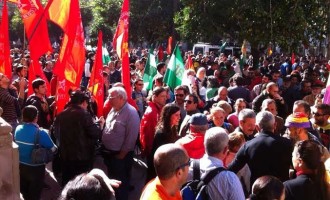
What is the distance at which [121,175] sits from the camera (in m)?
6.36

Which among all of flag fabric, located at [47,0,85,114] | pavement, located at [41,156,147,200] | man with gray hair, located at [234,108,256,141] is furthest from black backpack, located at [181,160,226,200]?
flag fabric, located at [47,0,85,114]

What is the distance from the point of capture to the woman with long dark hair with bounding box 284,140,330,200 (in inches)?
153

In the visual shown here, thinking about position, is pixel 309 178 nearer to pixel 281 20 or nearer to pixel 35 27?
pixel 35 27

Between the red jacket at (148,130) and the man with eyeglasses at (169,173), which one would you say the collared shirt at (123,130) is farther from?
the man with eyeglasses at (169,173)

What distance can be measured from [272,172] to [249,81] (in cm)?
822

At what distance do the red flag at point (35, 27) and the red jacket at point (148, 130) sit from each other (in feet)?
8.32

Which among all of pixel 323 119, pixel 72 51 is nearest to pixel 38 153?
pixel 72 51

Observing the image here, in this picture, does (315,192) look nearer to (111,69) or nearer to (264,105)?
(264,105)

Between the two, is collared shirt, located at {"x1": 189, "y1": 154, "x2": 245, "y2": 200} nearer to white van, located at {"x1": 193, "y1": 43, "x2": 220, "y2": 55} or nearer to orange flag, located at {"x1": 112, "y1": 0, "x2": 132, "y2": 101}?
orange flag, located at {"x1": 112, "y1": 0, "x2": 132, "y2": 101}

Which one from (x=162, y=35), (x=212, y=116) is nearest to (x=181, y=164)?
(x=212, y=116)

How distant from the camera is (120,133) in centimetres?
621

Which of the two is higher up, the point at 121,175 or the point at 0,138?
the point at 0,138

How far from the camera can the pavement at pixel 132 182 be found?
23.7 feet

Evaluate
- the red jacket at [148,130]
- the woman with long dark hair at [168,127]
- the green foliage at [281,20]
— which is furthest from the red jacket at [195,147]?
the green foliage at [281,20]
